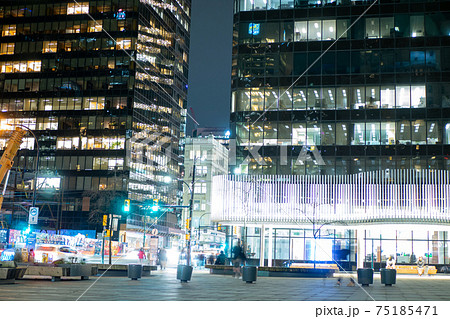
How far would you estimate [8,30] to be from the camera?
11638 centimetres

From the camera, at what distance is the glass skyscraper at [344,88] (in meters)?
56.1

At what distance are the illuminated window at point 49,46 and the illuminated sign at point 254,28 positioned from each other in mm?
64846

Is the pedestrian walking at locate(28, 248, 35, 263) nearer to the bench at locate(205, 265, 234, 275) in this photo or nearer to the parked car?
the parked car

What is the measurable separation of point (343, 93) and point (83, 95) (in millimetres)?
66265

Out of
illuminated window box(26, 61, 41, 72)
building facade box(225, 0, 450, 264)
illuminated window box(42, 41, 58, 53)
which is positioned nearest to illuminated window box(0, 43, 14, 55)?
illuminated window box(26, 61, 41, 72)

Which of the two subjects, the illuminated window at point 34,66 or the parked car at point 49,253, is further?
the illuminated window at point 34,66

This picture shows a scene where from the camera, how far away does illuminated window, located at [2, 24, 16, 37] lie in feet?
381

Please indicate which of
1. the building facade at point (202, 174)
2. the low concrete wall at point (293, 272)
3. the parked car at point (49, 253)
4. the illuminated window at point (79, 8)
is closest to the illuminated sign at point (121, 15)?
the illuminated window at point (79, 8)

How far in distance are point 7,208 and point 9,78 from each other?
43478 millimetres

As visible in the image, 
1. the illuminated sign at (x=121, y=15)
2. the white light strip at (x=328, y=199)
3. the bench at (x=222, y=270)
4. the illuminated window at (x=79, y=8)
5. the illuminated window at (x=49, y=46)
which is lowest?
the bench at (x=222, y=270)

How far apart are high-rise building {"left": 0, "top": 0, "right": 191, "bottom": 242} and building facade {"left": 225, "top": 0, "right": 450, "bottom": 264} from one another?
168ft

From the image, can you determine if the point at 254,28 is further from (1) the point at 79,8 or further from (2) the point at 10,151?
(1) the point at 79,8

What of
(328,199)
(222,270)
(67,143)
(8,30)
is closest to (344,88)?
(328,199)

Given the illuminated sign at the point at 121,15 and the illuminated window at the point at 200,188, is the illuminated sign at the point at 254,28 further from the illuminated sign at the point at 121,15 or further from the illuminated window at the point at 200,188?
the illuminated window at the point at 200,188
